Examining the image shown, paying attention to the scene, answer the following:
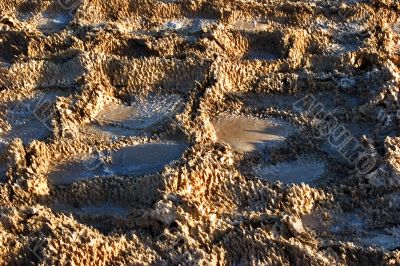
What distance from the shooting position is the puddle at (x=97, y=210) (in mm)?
2414

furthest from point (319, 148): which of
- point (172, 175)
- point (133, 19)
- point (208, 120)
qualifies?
point (133, 19)

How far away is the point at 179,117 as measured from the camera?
2803 millimetres

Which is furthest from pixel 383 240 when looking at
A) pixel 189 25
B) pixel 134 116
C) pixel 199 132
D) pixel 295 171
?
pixel 189 25

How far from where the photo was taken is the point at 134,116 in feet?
9.55

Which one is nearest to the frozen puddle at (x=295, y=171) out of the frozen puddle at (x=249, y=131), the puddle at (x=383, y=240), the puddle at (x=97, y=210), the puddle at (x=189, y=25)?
the frozen puddle at (x=249, y=131)

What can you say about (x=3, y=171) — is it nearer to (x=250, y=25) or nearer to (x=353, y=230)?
(x=353, y=230)

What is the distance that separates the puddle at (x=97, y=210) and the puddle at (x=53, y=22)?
4.79 feet

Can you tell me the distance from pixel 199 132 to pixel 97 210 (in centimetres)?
62

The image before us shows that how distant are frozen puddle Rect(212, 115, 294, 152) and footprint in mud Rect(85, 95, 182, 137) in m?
0.26

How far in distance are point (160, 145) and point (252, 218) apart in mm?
639

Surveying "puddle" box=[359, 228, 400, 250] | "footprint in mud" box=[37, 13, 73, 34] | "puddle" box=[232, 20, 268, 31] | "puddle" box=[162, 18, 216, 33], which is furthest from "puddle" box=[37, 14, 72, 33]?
"puddle" box=[359, 228, 400, 250]

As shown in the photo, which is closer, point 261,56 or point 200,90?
point 200,90

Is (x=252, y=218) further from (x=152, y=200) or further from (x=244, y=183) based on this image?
(x=152, y=200)

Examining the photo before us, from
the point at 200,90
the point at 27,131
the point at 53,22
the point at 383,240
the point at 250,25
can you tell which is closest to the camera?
the point at 383,240
